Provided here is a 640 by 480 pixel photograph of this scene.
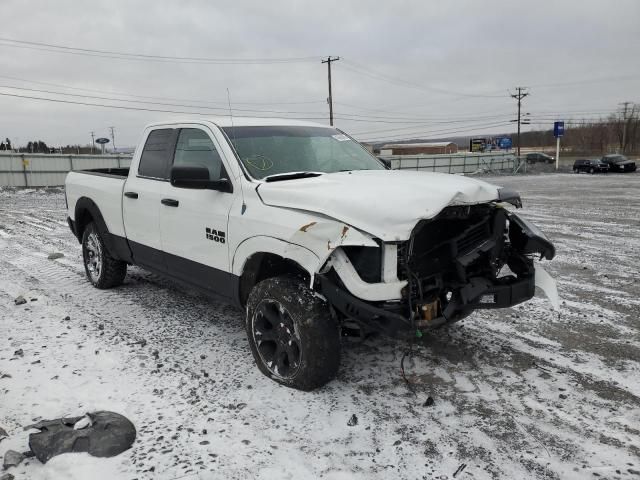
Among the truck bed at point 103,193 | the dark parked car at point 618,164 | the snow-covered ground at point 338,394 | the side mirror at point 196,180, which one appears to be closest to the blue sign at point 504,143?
the dark parked car at point 618,164

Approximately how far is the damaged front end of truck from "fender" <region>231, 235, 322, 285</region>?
3.7 inches

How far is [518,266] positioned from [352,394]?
1.60 m

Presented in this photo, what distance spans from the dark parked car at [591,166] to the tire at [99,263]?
38.9m

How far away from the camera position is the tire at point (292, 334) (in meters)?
3.20

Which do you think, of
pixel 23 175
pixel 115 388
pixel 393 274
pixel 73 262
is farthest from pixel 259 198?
pixel 23 175

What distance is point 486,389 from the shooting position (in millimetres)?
3434

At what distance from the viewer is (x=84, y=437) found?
9.27ft

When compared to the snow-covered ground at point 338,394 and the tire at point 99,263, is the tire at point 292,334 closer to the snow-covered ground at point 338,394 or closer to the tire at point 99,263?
the snow-covered ground at point 338,394

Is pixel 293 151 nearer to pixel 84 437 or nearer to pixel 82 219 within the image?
pixel 84 437

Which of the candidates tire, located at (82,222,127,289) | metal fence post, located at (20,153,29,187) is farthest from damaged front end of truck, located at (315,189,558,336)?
metal fence post, located at (20,153,29,187)

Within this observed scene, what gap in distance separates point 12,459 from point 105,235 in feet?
10.6

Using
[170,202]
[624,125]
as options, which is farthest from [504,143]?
[170,202]

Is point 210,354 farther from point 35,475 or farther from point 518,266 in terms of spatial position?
point 518,266

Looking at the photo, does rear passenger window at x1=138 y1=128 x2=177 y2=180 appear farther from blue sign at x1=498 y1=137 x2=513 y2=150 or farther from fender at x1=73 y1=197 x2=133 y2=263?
blue sign at x1=498 y1=137 x2=513 y2=150
